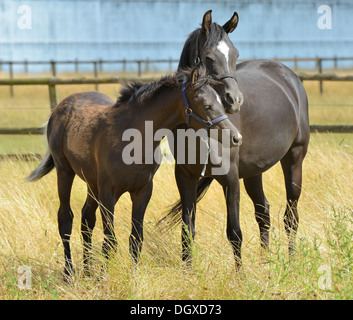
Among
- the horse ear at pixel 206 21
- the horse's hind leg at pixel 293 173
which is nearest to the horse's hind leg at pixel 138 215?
the horse ear at pixel 206 21

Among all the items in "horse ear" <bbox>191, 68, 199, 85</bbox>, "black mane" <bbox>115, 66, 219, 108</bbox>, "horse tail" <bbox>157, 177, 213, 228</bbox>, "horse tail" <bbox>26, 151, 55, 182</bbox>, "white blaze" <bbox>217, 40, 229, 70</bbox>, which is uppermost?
"white blaze" <bbox>217, 40, 229, 70</bbox>

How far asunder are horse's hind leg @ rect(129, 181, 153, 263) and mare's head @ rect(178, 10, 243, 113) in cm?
81

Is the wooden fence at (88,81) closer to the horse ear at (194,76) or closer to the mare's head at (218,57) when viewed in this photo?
the mare's head at (218,57)

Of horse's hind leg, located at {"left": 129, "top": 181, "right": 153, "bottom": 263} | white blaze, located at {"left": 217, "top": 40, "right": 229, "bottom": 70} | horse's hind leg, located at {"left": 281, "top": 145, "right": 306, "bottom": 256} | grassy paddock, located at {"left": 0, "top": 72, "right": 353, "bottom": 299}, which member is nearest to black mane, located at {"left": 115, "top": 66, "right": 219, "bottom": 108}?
white blaze, located at {"left": 217, "top": 40, "right": 229, "bottom": 70}

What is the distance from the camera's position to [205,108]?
11.1ft

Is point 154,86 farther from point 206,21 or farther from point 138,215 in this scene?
point 138,215

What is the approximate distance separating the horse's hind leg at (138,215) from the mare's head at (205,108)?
0.67 metres

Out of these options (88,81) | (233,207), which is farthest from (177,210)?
(88,81)

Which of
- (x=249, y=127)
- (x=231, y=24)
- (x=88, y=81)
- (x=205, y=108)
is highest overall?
(x=231, y=24)

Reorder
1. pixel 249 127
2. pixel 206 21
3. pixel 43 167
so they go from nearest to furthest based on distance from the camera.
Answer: pixel 206 21 < pixel 249 127 < pixel 43 167

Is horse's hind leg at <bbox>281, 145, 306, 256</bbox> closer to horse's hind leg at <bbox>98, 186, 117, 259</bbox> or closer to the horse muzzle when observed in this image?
the horse muzzle

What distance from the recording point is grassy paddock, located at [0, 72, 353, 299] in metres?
3.50

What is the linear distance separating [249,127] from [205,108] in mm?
1078

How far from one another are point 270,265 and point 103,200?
119 cm
